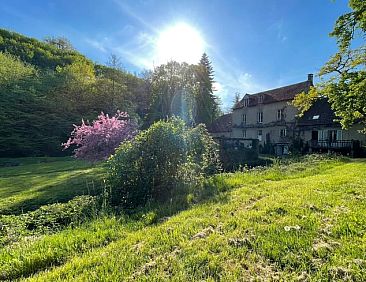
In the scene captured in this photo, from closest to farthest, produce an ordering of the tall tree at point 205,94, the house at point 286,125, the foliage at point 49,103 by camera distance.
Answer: the house at point 286,125
the foliage at point 49,103
the tall tree at point 205,94

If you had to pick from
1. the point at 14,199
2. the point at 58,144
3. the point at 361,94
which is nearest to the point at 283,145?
the point at 361,94

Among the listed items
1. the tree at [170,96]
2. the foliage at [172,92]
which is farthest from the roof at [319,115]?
the tree at [170,96]

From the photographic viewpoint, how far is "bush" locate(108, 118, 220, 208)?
7.01 metres

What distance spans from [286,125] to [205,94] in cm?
1345

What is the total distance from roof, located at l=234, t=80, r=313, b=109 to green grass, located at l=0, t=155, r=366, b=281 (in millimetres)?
24567

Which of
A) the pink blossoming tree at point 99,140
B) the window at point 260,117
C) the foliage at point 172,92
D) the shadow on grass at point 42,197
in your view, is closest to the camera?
the shadow on grass at point 42,197

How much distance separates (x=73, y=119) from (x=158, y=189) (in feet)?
95.7

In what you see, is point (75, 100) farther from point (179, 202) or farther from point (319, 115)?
point (179, 202)

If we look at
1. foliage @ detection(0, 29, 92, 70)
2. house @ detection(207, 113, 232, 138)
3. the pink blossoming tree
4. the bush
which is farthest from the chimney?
foliage @ detection(0, 29, 92, 70)

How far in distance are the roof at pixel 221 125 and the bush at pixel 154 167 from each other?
30581mm

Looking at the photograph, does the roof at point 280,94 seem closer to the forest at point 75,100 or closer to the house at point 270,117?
the house at point 270,117

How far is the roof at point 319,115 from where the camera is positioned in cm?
2359

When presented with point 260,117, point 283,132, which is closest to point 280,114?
point 283,132

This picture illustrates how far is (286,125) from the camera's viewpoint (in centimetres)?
2766
